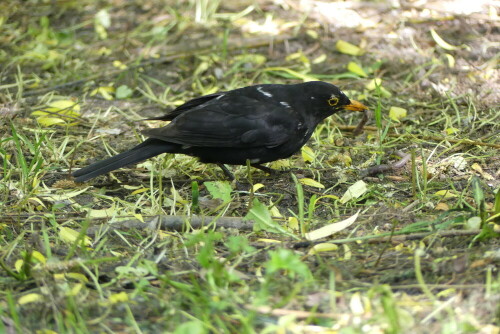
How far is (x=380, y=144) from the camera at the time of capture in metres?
5.05

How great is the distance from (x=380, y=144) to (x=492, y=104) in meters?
1.32

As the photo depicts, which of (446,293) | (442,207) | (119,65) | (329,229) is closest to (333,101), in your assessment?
(442,207)

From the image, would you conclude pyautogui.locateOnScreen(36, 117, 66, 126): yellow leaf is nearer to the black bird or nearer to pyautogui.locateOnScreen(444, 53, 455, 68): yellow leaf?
the black bird

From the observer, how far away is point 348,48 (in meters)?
6.79

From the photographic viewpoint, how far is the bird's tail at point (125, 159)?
457 centimetres

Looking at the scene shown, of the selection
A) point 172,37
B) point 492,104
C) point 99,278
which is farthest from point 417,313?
point 172,37

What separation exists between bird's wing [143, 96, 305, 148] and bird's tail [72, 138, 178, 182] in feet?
0.31

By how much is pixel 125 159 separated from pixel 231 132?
28.6 inches

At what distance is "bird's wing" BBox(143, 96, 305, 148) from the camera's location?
15.5 feet

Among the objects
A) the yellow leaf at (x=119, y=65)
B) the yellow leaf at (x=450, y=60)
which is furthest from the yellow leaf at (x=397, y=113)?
the yellow leaf at (x=119, y=65)

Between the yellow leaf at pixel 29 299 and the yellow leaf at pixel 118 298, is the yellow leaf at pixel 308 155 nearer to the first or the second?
the yellow leaf at pixel 118 298

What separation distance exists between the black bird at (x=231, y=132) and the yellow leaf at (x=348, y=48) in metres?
1.86

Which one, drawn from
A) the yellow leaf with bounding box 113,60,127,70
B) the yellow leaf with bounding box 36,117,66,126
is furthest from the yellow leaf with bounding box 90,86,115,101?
the yellow leaf with bounding box 36,117,66,126

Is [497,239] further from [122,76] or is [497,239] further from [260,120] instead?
[122,76]
